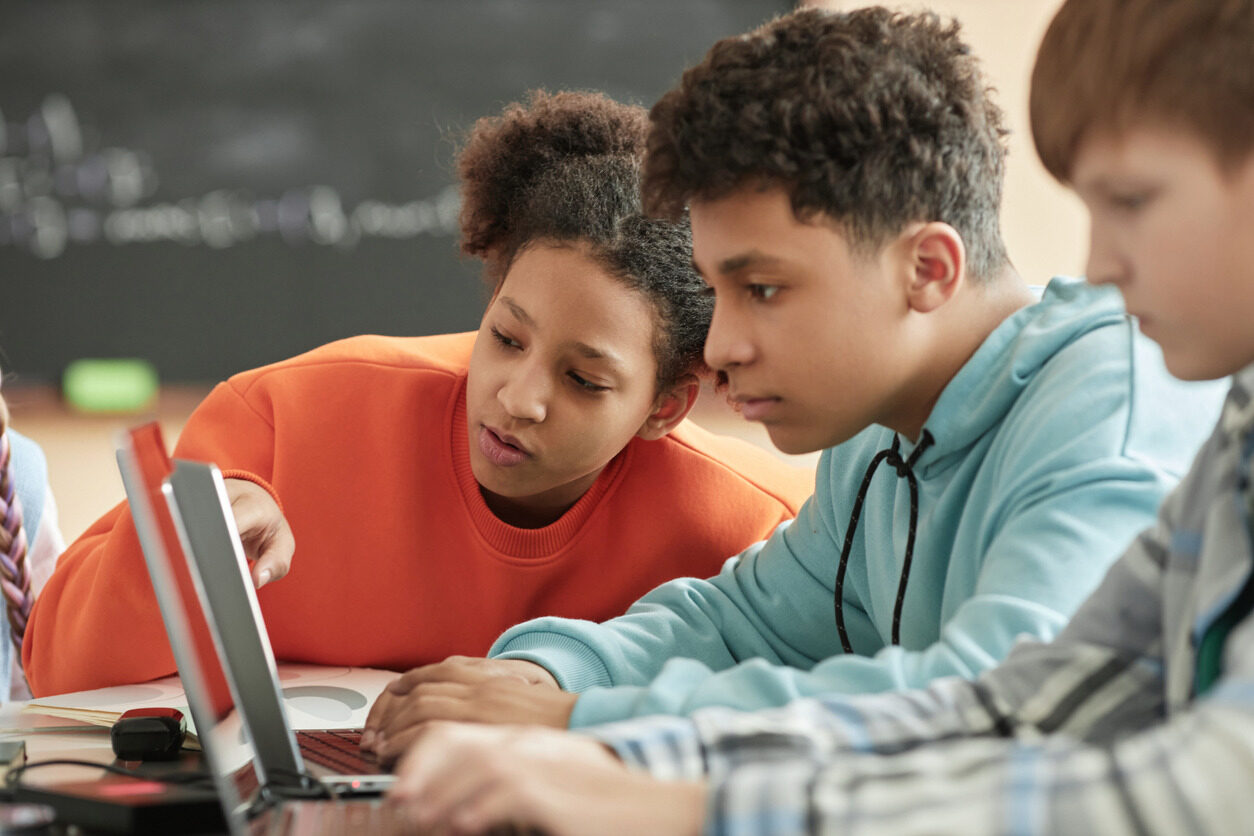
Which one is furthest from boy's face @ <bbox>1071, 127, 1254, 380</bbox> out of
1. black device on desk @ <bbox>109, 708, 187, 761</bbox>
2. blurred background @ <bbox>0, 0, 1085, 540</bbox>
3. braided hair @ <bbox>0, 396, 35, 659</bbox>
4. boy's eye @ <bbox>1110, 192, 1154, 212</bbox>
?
blurred background @ <bbox>0, 0, 1085, 540</bbox>

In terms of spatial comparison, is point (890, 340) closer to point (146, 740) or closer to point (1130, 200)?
point (1130, 200)

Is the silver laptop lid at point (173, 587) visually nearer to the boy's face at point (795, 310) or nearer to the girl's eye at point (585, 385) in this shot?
the boy's face at point (795, 310)

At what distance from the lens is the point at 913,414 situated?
3.05 ft

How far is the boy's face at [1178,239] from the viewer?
516 mm

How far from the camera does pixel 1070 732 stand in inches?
21.4

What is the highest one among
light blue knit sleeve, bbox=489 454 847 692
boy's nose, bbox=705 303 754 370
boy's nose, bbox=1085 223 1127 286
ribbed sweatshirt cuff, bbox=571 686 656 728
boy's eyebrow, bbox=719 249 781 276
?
boy's eyebrow, bbox=719 249 781 276

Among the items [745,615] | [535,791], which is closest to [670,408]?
[745,615]

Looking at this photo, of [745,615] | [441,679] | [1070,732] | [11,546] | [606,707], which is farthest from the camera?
[11,546]

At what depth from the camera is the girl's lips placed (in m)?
1.10

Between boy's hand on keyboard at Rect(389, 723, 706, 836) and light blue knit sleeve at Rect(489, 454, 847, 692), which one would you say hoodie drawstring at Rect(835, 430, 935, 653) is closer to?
light blue knit sleeve at Rect(489, 454, 847, 692)

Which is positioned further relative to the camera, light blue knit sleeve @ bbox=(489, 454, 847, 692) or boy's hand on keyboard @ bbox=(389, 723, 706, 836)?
light blue knit sleeve @ bbox=(489, 454, 847, 692)

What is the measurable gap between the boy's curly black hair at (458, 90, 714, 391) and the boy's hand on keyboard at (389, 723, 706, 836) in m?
0.65

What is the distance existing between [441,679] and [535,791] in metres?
0.36

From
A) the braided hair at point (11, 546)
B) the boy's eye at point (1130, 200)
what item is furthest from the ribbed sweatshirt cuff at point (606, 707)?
the braided hair at point (11, 546)
